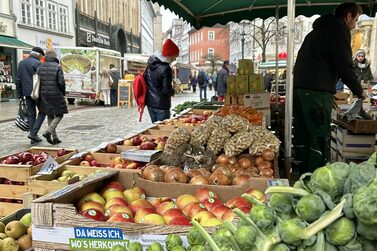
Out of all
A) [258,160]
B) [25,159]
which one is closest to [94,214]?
[258,160]

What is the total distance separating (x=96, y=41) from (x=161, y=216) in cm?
3411

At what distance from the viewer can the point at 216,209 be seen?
2322mm

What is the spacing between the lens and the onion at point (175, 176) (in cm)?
287

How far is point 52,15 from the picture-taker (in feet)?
90.3

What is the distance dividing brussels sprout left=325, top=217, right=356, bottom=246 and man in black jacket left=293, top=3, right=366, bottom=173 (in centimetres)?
393

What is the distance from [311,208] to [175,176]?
5.65 feet

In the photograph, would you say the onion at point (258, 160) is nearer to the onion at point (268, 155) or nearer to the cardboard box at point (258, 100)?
the onion at point (268, 155)

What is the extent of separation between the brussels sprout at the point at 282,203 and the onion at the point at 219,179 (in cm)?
149

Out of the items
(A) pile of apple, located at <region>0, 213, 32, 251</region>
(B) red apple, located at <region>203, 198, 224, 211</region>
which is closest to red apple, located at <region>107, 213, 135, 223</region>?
(B) red apple, located at <region>203, 198, 224, 211</region>

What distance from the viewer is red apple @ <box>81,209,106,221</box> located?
2111mm

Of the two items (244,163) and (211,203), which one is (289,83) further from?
(211,203)

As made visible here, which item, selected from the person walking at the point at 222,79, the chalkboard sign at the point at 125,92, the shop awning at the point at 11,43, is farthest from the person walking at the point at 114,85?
the person walking at the point at 222,79

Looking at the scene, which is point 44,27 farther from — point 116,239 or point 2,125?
point 116,239

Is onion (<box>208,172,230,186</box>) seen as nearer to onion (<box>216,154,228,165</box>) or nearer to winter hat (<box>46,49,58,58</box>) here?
onion (<box>216,154,228,165</box>)
